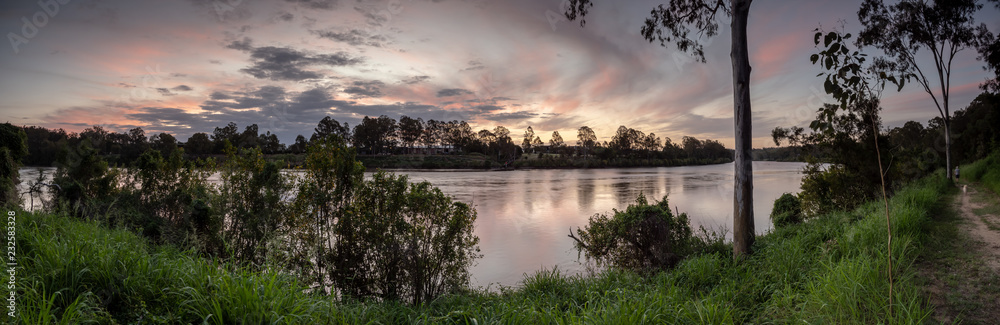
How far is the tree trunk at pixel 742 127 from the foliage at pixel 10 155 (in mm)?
13553

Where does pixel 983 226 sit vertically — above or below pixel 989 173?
below

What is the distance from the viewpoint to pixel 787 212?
36.7 feet

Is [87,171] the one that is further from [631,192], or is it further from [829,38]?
[631,192]

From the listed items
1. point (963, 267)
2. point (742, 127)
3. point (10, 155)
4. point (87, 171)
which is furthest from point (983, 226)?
point (87, 171)

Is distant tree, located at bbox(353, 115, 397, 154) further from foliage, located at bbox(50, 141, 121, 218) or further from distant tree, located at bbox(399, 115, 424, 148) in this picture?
foliage, located at bbox(50, 141, 121, 218)

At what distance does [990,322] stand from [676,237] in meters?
5.20

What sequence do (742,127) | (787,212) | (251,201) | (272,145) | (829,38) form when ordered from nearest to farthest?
(829,38) < (742,127) < (251,201) < (787,212) < (272,145)

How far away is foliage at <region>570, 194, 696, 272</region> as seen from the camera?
7793 millimetres

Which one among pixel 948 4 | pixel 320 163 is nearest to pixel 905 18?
pixel 948 4

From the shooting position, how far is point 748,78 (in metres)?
6.80

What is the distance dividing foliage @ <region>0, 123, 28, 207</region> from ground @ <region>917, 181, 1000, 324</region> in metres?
14.3

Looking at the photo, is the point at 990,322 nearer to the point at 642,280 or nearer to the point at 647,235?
the point at 642,280

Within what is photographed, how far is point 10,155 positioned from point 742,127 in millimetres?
15408

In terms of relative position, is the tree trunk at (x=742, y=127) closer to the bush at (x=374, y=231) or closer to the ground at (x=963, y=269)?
the ground at (x=963, y=269)
